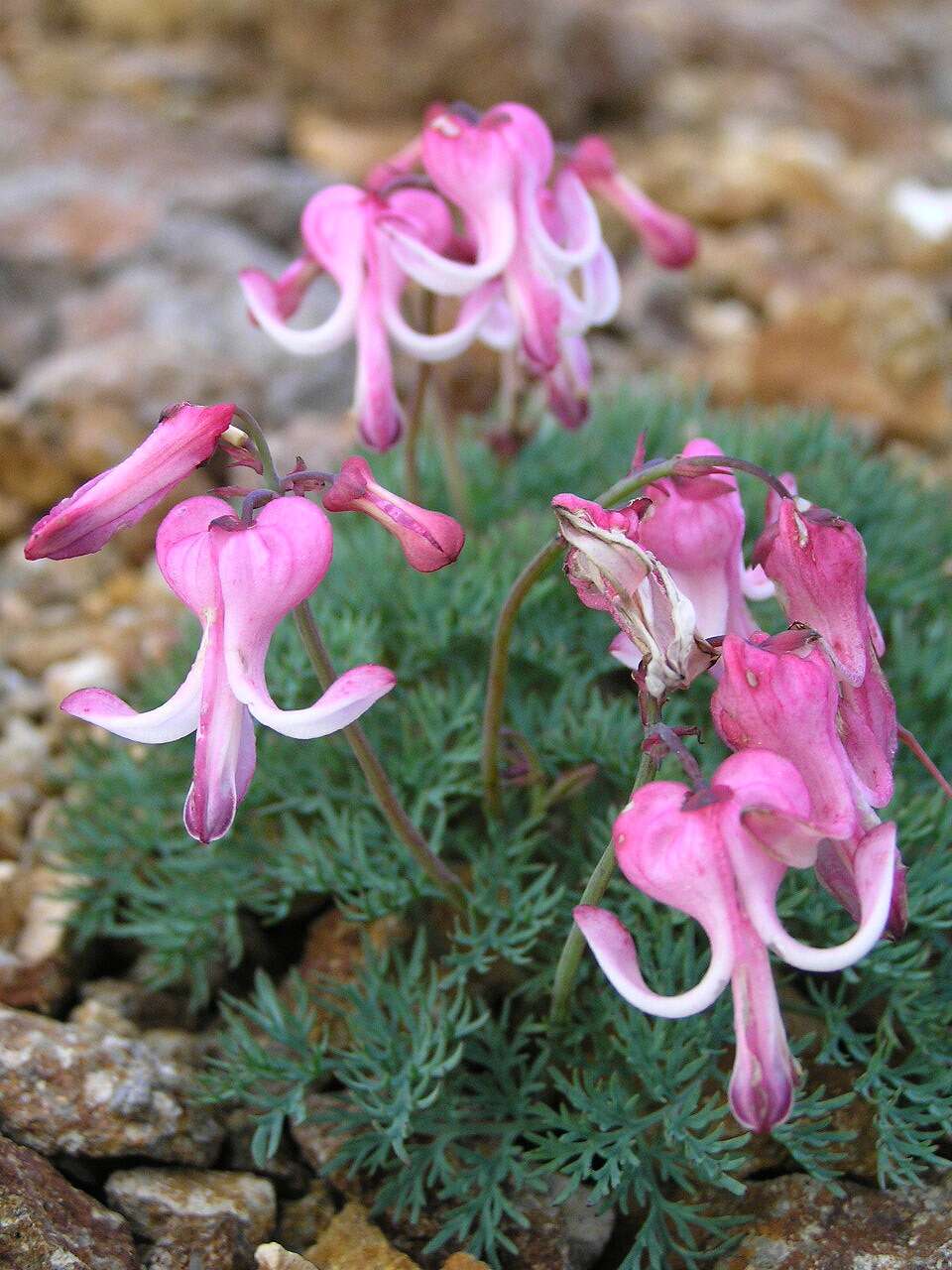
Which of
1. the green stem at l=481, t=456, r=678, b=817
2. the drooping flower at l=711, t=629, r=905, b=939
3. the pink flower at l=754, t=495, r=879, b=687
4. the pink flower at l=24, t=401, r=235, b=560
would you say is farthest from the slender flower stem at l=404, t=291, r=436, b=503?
the drooping flower at l=711, t=629, r=905, b=939

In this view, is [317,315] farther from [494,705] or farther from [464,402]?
[494,705]

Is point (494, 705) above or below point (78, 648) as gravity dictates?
above

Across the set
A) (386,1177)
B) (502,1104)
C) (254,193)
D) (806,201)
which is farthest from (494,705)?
(806,201)

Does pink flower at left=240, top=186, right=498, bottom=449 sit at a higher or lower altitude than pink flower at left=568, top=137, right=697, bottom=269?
higher

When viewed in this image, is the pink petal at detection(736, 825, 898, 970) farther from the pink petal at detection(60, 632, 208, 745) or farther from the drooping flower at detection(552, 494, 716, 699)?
the pink petal at detection(60, 632, 208, 745)

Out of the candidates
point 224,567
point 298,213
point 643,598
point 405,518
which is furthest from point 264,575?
point 298,213

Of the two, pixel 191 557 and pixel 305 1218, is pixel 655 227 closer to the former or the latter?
pixel 191 557

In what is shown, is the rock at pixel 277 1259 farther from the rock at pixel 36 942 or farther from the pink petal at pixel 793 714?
the pink petal at pixel 793 714

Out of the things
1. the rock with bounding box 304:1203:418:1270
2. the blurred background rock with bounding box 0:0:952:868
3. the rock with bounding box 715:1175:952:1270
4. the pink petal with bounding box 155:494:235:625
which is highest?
the pink petal with bounding box 155:494:235:625
